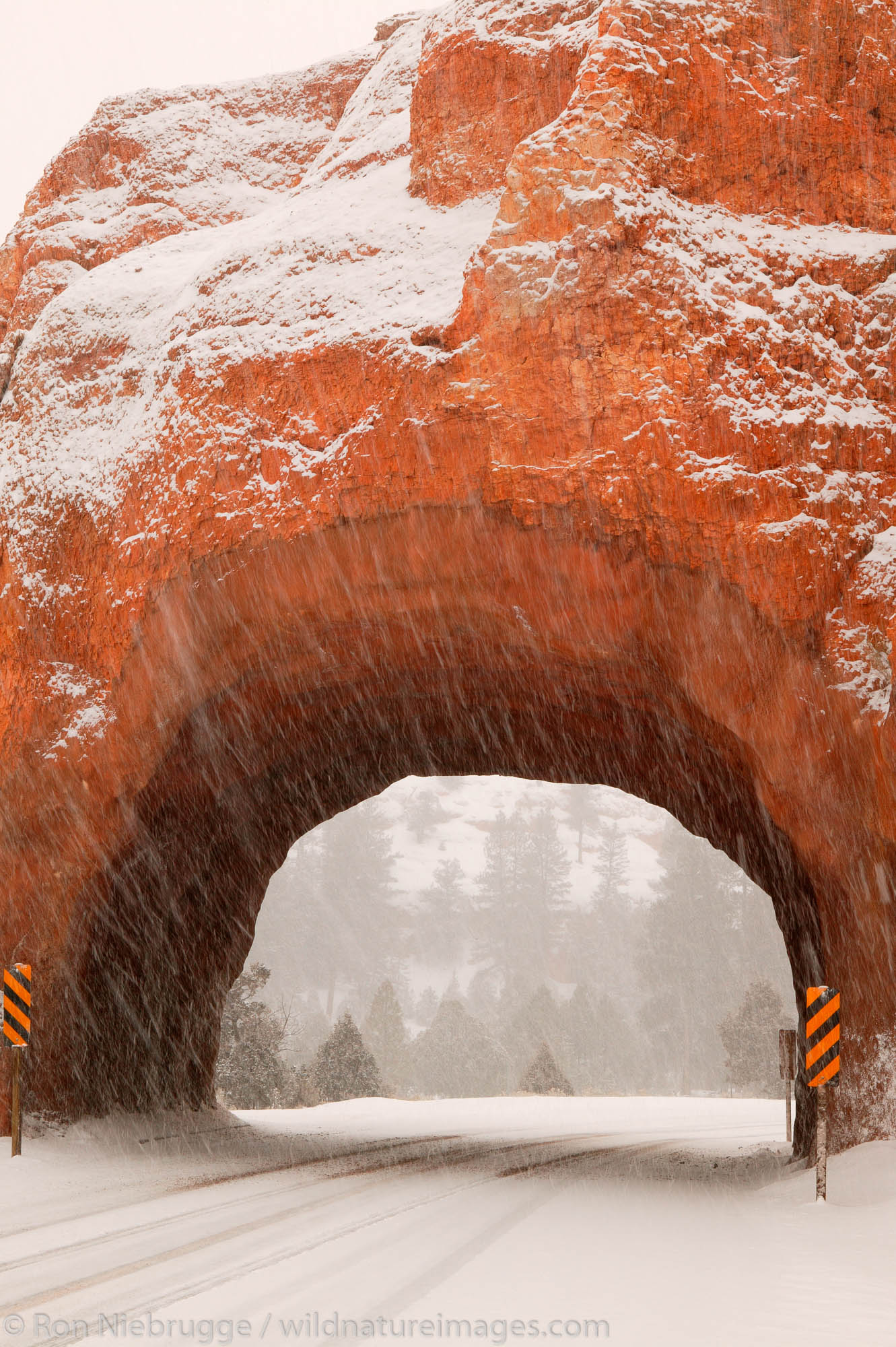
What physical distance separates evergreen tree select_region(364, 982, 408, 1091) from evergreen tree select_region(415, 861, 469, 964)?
1349 inches

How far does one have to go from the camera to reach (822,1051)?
29.2 ft

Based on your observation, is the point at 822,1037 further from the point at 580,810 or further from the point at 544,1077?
the point at 580,810

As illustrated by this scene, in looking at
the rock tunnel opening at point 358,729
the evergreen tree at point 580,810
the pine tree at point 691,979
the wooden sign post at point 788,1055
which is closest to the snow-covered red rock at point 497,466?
the rock tunnel opening at point 358,729

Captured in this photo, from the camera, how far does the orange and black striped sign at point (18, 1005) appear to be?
10938 millimetres

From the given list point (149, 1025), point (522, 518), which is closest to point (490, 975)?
point (149, 1025)

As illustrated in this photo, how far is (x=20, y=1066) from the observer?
11.2 m

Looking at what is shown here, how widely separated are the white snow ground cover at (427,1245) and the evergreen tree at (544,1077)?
22.1 metres

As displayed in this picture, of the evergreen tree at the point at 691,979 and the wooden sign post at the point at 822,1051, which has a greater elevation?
the wooden sign post at the point at 822,1051

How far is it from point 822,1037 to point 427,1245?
366 cm

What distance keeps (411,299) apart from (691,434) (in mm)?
3303

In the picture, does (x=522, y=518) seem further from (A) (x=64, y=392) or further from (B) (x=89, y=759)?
(A) (x=64, y=392)

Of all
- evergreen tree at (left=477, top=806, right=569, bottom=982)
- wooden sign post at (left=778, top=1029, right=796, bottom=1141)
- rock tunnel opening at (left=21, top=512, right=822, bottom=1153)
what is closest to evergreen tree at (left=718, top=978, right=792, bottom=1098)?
rock tunnel opening at (left=21, top=512, right=822, bottom=1153)

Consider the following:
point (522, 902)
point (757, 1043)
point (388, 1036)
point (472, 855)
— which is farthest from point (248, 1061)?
point (472, 855)

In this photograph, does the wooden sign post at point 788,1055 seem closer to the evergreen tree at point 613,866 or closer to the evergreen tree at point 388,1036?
the evergreen tree at point 388,1036
